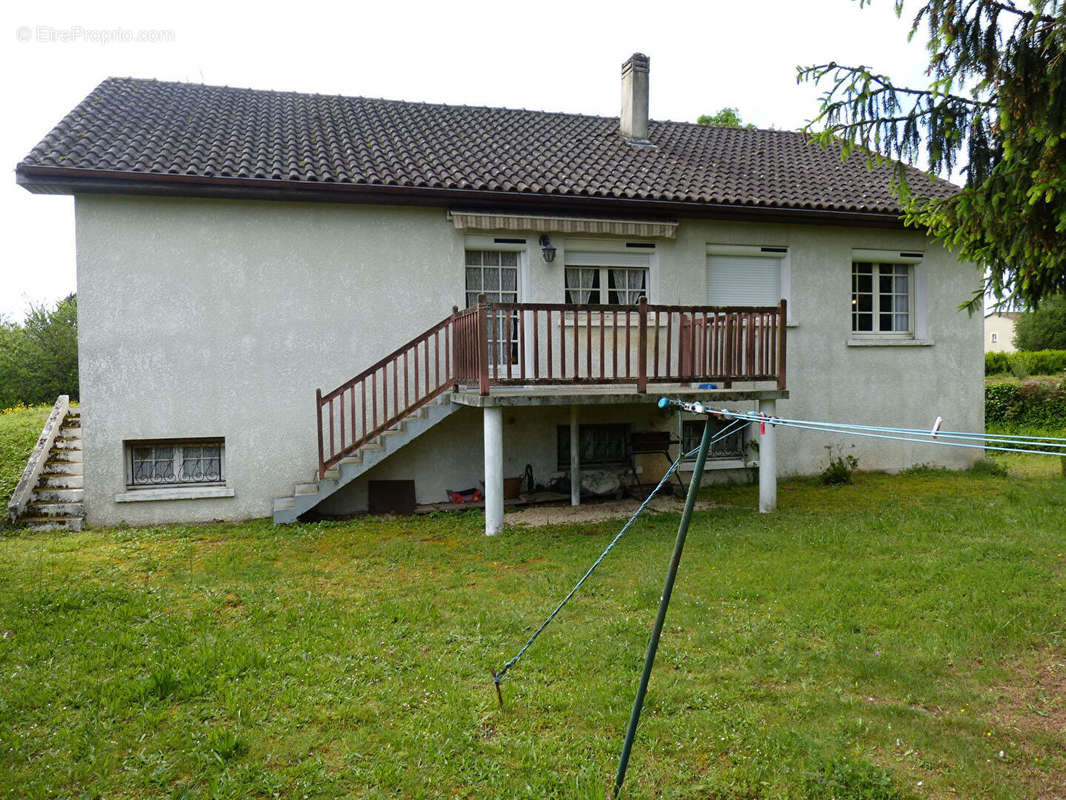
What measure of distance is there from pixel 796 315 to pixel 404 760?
34.0 feet

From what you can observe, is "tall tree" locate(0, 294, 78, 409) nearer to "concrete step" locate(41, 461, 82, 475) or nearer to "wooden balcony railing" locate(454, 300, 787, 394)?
"concrete step" locate(41, 461, 82, 475)

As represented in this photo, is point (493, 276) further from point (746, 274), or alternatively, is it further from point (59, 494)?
point (59, 494)

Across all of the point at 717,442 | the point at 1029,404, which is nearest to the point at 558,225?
the point at 717,442

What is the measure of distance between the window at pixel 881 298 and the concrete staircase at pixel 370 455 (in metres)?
7.81

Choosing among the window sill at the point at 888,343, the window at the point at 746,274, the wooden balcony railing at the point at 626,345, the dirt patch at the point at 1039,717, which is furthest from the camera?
the window sill at the point at 888,343

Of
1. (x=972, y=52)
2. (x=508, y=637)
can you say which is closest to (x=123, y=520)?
(x=508, y=637)

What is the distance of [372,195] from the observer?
9.88 meters

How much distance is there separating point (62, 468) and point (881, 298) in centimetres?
1351

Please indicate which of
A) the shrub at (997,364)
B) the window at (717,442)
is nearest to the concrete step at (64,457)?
the window at (717,442)

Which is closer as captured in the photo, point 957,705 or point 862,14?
point 957,705

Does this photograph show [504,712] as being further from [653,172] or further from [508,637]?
[653,172]

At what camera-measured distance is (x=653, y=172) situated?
1187cm

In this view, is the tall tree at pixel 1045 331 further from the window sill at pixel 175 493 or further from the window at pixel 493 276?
the window sill at pixel 175 493

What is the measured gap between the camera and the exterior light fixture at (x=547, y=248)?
1066cm
